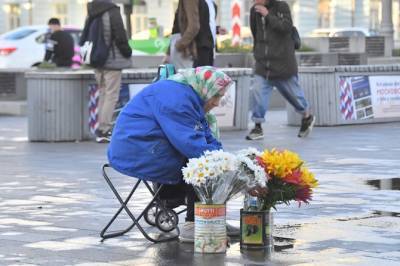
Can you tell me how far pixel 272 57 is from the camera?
1370cm

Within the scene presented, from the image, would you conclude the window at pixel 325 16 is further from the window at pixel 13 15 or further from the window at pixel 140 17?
the window at pixel 13 15

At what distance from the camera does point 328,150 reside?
12594 millimetres

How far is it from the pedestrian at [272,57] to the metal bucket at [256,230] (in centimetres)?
699

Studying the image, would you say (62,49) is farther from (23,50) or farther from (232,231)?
(232,231)

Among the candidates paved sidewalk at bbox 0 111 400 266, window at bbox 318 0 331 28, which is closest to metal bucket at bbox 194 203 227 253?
paved sidewalk at bbox 0 111 400 266

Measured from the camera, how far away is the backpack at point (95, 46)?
13.5m

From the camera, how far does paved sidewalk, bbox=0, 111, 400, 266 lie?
6.46 m

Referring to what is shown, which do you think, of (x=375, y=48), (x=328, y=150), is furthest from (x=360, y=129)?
(x=375, y=48)

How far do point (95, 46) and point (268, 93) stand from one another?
216cm

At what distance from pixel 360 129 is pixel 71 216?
8002 millimetres

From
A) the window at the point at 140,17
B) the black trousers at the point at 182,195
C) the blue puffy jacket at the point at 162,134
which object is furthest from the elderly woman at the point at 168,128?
the window at the point at 140,17

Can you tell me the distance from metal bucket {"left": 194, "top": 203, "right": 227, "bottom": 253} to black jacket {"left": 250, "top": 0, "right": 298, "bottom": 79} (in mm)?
7208

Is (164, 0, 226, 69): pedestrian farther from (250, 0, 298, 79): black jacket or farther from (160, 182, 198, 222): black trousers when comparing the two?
(160, 182, 198, 222): black trousers

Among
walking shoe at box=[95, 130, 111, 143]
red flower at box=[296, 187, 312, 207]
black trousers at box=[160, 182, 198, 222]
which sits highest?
red flower at box=[296, 187, 312, 207]
